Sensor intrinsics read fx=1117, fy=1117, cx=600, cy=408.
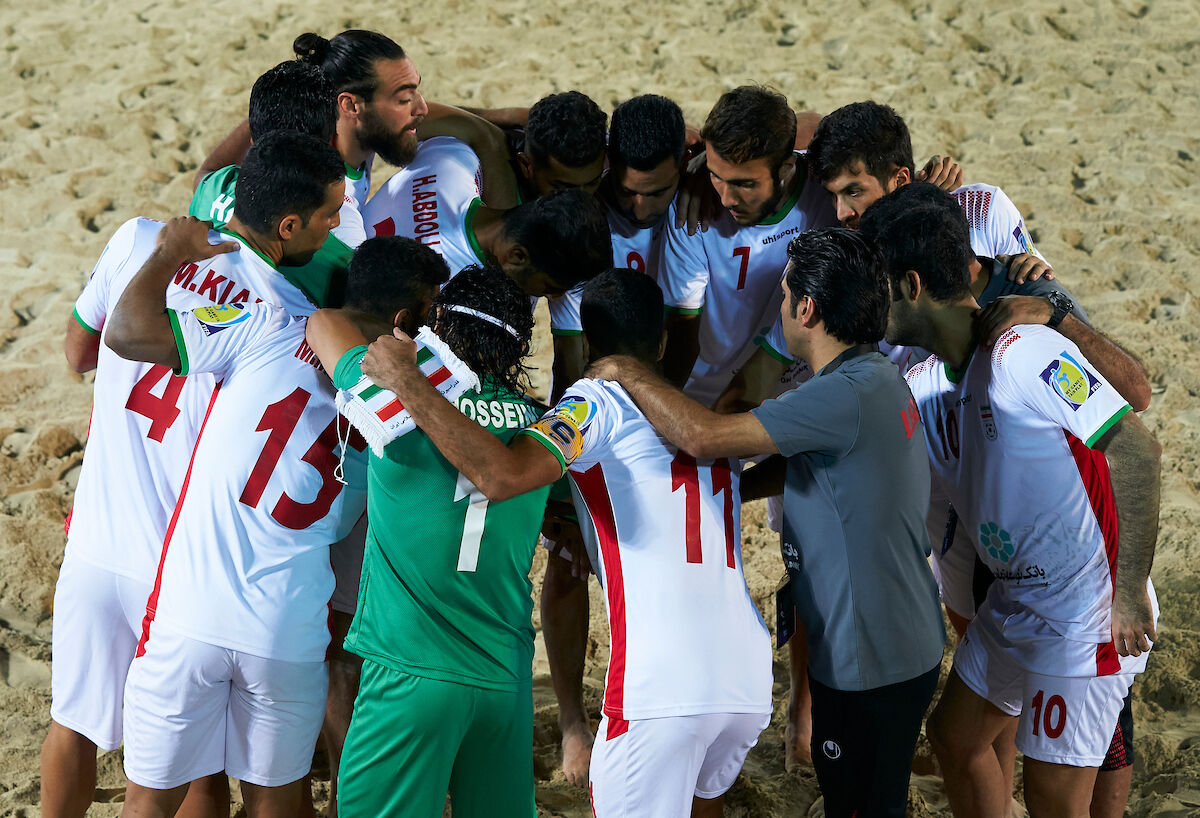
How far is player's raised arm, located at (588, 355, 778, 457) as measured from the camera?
8.95 ft

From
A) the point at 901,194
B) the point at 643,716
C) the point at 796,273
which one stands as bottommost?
the point at 643,716

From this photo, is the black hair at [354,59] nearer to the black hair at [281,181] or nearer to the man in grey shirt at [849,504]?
the black hair at [281,181]

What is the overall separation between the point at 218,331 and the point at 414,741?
1173 mm

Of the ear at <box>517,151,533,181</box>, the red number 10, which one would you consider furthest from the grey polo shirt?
the ear at <box>517,151,533,181</box>

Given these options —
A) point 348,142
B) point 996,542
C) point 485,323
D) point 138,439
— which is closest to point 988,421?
point 996,542

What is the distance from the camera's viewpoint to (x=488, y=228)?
3.75 metres

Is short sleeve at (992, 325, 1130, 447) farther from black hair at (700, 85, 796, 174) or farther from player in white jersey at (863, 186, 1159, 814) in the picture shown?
black hair at (700, 85, 796, 174)

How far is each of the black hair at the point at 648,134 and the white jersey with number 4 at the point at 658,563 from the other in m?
1.17

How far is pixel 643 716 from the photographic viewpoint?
2674 millimetres

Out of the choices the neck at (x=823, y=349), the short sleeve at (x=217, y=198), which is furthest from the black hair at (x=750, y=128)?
the short sleeve at (x=217, y=198)

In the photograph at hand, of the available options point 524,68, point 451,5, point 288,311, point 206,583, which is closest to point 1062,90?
point 524,68

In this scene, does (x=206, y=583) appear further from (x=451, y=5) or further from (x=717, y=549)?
(x=451, y=5)

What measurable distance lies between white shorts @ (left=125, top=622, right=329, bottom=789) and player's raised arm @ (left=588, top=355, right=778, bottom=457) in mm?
1111

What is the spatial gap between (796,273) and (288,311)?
141 centimetres
